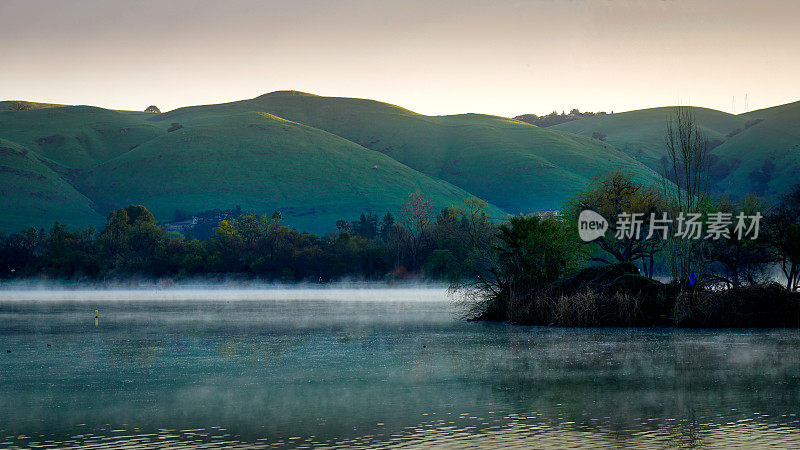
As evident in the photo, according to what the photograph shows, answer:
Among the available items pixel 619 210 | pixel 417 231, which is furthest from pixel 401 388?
pixel 417 231

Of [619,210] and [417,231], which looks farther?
[417,231]

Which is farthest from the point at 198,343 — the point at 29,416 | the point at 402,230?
the point at 402,230

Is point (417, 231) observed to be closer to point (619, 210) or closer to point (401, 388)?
point (619, 210)

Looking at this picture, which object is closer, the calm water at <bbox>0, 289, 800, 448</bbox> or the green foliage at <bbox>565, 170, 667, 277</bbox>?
the calm water at <bbox>0, 289, 800, 448</bbox>

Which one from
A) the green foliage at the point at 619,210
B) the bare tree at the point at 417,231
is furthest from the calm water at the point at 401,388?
the bare tree at the point at 417,231

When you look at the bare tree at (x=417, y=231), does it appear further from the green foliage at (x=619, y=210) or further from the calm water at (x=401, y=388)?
the calm water at (x=401, y=388)

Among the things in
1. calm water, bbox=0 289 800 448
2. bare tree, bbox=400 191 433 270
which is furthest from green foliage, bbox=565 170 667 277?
bare tree, bbox=400 191 433 270

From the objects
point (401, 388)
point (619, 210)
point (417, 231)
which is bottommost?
point (401, 388)

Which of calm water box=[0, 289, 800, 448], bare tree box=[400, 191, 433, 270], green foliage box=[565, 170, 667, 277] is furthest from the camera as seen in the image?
bare tree box=[400, 191, 433, 270]

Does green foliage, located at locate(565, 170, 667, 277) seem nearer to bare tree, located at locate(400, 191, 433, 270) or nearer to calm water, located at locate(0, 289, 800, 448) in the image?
calm water, located at locate(0, 289, 800, 448)

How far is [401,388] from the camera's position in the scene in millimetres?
27844

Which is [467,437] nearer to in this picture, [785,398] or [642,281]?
[785,398]

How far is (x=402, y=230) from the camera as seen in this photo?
14038 cm

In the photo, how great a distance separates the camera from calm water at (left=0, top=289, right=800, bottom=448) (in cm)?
2056
